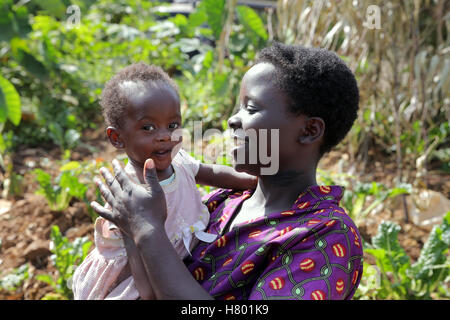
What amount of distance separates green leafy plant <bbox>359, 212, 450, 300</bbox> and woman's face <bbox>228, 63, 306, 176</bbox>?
3.79 ft

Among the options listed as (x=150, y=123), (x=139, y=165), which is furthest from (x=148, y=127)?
(x=139, y=165)

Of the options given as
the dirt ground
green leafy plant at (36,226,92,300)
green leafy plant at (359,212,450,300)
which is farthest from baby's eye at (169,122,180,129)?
the dirt ground

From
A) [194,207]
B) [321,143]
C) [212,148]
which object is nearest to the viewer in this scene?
[321,143]

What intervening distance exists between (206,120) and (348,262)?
10.3 feet

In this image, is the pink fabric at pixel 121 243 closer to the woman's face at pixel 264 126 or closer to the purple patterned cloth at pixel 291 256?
the purple patterned cloth at pixel 291 256

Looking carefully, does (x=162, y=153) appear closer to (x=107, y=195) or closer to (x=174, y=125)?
(x=174, y=125)

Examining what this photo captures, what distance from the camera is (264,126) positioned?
1356mm

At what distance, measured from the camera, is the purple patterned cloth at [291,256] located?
1.16m

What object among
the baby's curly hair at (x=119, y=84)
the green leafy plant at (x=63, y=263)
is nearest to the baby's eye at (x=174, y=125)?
the baby's curly hair at (x=119, y=84)

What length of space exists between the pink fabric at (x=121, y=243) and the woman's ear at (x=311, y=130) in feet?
1.53

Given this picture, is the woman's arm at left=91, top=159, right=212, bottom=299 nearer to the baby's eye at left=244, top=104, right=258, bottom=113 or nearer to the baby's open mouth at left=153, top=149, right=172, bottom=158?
the baby's open mouth at left=153, top=149, right=172, bottom=158

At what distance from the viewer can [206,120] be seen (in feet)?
13.9
